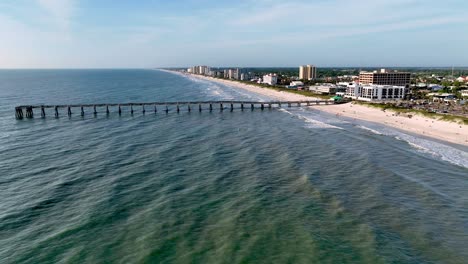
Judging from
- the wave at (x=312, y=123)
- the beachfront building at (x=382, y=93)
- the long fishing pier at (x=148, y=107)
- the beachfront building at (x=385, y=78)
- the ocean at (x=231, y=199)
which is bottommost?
the ocean at (x=231, y=199)

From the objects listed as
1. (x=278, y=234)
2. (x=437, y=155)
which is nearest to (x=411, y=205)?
(x=278, y=234)

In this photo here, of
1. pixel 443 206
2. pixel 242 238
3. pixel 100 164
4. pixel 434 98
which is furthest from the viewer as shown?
pixel 434 98

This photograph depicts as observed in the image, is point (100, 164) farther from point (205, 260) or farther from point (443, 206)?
point (443, 206)

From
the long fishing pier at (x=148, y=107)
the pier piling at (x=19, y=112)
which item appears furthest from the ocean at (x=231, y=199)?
the long fishing pier at (x=148, y=107)

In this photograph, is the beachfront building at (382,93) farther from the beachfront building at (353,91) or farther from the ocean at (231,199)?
the ocean at (231,199)

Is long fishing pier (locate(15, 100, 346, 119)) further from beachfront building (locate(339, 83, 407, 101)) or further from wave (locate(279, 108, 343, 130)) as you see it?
wave (locate(279, 108, 343, 130))

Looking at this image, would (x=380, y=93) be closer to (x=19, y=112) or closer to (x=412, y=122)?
(x=412, y=122)

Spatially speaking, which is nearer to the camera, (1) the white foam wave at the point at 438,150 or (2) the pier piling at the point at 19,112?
(1) the white foam wave at the point at 438,150

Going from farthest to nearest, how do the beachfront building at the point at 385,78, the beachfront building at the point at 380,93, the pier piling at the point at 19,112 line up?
1. the beachfront building at the point at 385,78
2. the beachfront building at the point at 380,93
3. the pier piling at the point at 19,112
